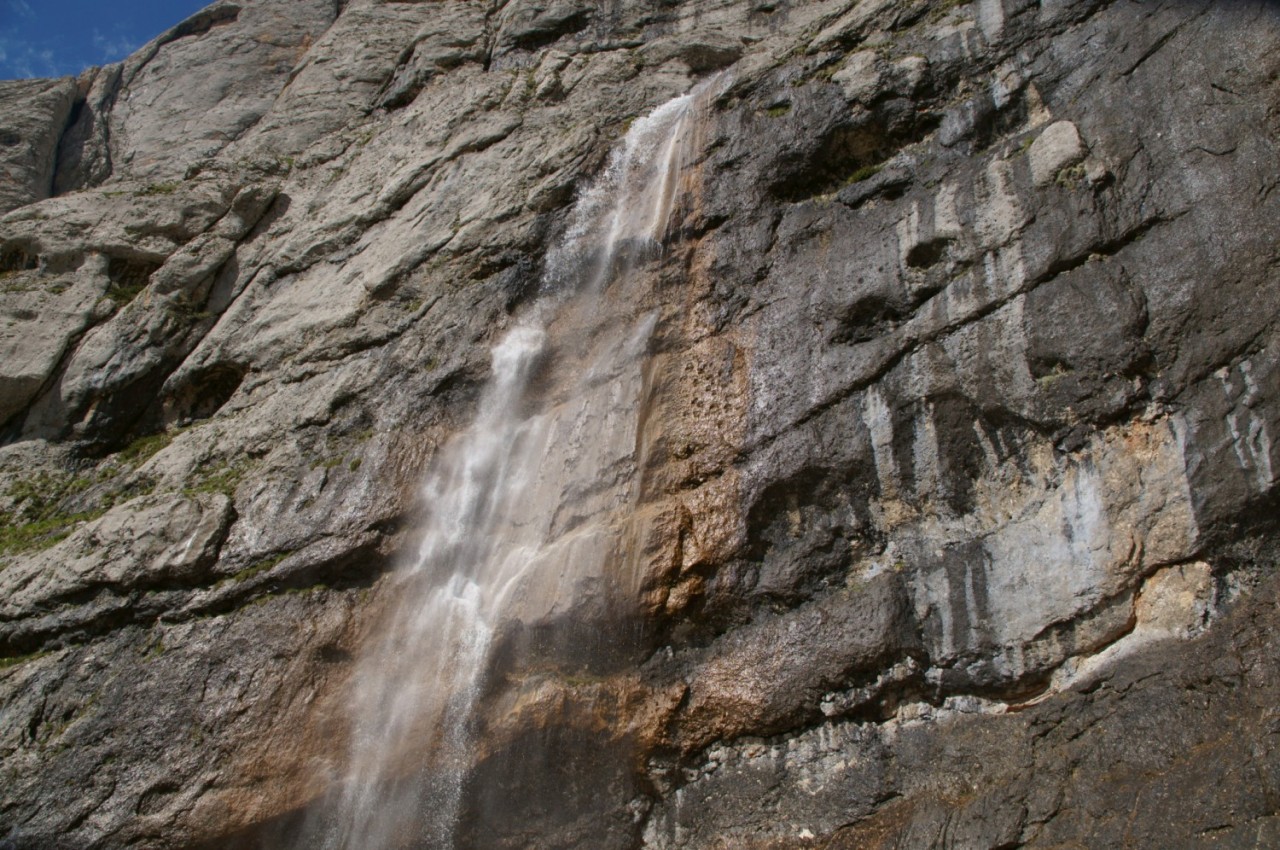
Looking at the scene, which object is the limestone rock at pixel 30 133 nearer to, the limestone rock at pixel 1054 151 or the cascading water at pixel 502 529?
the cascading water at pixel 502 529

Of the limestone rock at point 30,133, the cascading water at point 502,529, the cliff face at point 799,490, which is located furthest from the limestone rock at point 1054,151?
the limestone rock at point 30,133

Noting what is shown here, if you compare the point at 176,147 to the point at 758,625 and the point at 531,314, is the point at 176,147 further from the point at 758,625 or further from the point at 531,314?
the point at 758,625

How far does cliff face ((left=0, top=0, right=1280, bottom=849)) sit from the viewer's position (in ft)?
21.9

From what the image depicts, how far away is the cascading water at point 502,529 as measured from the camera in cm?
853

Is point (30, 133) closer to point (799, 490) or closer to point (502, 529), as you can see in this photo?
point (502, 529)

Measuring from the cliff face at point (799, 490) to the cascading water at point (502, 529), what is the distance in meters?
0.15

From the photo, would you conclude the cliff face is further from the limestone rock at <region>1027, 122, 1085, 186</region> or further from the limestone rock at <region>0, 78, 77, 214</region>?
the limestone rock at <region>0, 78, 77, 214</region>

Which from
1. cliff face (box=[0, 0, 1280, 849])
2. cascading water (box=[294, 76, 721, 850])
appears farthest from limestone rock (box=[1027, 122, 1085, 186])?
cascading water (box=[294, 76, 721, 850])

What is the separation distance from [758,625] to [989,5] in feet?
24.0

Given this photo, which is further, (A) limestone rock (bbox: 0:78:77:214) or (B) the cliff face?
(A) limestone rock (bbox: 0:78:77:214)

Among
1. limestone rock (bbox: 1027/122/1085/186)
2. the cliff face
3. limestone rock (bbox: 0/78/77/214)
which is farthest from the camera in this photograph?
limestone rock (bbox: 0/78/77/214)

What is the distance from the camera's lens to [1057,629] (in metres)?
6.89

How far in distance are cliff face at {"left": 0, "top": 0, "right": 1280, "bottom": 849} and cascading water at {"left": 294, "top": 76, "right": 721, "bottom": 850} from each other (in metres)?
0.15

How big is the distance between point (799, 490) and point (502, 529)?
124 inches
